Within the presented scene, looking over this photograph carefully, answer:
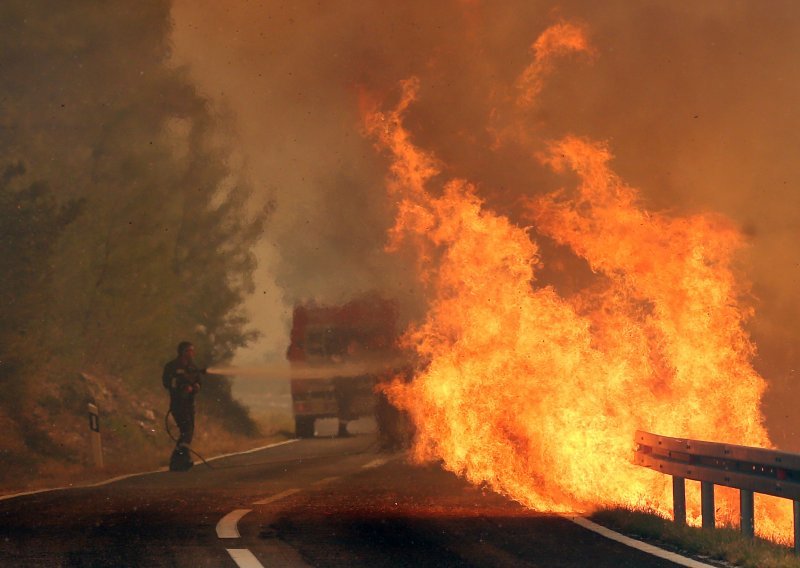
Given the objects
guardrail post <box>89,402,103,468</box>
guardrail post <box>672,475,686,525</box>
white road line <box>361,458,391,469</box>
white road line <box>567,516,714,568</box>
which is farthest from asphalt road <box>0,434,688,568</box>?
guardrail post <box>89,402,103,468</box>

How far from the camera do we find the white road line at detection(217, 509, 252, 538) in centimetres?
1128

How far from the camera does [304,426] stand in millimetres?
38938

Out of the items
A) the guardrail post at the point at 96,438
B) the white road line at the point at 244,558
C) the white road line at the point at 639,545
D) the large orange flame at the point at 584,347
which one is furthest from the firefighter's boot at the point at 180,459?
the white road line at the point at 244,558

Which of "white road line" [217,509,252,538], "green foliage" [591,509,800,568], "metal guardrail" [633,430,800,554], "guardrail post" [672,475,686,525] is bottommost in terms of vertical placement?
"white road line" [217,509,252,538]

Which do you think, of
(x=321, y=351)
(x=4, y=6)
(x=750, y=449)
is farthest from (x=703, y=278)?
(x=4, y=6)

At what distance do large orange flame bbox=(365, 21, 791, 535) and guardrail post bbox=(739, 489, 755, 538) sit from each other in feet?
9.27

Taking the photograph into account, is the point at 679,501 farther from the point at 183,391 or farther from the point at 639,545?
the point at 183,391

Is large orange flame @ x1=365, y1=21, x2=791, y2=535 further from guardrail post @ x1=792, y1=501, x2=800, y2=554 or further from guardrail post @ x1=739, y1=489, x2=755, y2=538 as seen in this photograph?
guardrail post @ x1=792, y1=501, x2=800, y2=554

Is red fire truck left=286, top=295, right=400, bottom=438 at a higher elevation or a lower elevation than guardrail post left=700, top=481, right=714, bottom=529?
higher

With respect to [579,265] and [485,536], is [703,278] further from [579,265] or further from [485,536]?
[485,536]

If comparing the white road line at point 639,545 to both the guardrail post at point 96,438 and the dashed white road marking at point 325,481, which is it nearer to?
the dashed white road marking at point 325,481

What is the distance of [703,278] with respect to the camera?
57.6ft

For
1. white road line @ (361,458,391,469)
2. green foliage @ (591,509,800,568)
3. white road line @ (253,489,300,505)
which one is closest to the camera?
green foliage @ (591,509,800,568)

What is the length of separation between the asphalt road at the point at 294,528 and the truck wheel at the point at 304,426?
19.7 metres
